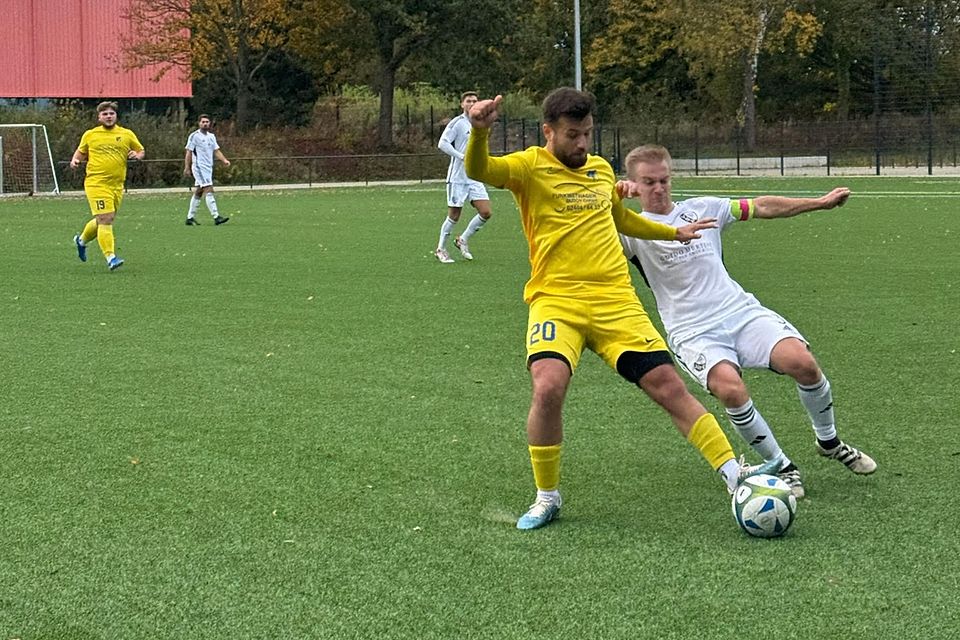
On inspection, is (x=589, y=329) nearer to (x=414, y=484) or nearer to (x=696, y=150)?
(x=414, y=484)

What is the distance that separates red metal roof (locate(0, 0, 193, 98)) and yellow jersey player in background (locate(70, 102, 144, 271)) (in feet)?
120

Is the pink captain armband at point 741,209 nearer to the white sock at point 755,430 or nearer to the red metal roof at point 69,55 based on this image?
the white sock at point 755,430

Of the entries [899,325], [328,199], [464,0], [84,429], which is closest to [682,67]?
[464,0]

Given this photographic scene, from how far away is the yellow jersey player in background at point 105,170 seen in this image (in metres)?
16.9

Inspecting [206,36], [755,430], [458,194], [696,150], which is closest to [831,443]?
[755,430]

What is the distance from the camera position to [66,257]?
18.8 m

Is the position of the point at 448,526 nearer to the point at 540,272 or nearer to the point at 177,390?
the point at 540,272

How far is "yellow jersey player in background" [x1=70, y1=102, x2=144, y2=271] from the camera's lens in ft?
55.4

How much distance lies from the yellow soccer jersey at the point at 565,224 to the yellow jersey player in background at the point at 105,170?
11805mm

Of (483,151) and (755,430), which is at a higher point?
(483,151)

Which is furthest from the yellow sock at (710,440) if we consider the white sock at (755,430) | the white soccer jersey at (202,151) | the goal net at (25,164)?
the goal net at (25,164)

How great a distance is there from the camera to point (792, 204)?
20.6 feet

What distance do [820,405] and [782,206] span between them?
92 cm

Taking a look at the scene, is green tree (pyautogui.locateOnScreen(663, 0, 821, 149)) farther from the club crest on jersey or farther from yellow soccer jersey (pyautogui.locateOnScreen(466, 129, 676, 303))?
yellow soccer jersey (pyautogui.locateOnScreen(466, 129, 676, 303))
